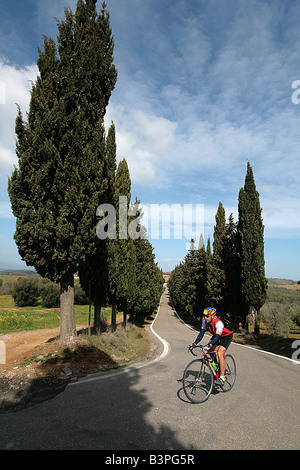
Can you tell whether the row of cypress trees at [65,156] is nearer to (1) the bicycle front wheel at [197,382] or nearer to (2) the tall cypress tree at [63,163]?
(2) the tall cypress tree at [63,163]

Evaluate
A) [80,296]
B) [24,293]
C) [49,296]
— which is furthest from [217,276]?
[24,293]

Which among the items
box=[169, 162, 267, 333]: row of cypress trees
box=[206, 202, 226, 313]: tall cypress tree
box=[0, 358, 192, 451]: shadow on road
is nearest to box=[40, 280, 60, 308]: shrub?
box=[169, 162, 267, 333]: row of cypress trees

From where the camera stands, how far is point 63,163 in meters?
8.09

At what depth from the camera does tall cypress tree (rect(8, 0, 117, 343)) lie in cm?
759

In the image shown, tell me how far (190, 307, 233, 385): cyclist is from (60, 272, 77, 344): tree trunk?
15.2ft

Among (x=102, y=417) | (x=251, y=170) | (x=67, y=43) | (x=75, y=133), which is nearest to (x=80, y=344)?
(x=102, y=417)

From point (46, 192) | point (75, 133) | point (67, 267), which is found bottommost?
point (67, 267)

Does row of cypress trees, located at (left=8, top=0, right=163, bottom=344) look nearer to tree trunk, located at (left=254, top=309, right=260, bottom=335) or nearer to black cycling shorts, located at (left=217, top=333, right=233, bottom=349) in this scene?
black cycling shorts, located at (left=217, top=333, right=233, bottom=349)

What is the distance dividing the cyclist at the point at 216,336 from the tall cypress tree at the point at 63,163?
459 centimetres

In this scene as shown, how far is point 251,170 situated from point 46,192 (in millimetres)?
20651

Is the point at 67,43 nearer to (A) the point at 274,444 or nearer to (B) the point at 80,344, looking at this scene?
(B) the point at 80,344

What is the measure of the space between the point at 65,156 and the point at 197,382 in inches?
Answer: 293

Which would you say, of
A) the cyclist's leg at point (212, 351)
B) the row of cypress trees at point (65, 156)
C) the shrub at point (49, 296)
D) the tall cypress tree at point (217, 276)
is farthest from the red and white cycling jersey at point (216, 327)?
the shrub at point (49, 296)
